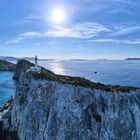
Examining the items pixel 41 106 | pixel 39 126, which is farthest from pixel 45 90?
pixel 39 126

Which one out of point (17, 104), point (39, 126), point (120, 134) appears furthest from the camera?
point (17, 104)

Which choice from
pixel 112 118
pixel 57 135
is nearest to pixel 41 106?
pixel 57 135

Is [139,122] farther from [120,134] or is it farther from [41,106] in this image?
[41,106]

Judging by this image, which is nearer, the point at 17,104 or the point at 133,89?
the point at 133,89

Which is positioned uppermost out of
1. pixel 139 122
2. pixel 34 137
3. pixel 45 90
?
pixel 45 90

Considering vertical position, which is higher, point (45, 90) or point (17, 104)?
point (45, 90)

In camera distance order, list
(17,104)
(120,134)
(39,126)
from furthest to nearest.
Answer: (17,104)
(39,126)
(120,134)
